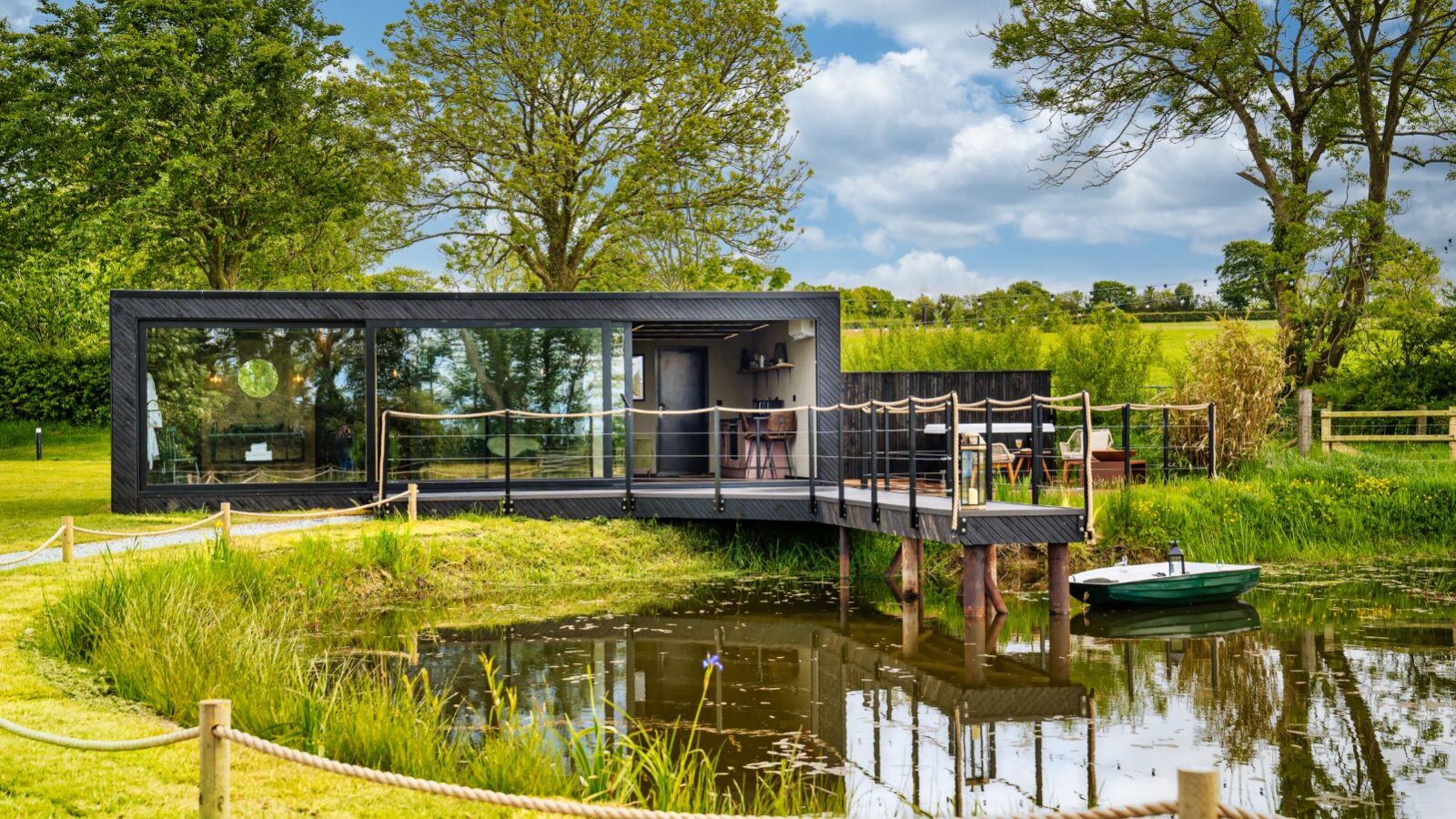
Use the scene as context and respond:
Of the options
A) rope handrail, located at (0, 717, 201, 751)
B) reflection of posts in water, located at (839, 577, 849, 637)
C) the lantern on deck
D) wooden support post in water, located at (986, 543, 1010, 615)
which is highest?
the lantern on deck

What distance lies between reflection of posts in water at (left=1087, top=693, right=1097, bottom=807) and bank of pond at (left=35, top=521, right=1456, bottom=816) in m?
0.02

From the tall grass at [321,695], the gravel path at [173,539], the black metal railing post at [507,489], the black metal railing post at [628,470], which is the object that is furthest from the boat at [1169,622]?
the gravel path at [173,539]

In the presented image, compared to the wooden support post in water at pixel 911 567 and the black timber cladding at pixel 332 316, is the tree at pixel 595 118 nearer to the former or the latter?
the black timber cladding at pixel 332 316

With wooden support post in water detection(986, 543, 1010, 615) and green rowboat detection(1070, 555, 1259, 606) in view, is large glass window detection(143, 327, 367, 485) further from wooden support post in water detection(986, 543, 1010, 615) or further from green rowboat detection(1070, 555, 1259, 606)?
green rowboat detection(1070, 555, 1259, 606)

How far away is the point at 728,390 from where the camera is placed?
18.5 m

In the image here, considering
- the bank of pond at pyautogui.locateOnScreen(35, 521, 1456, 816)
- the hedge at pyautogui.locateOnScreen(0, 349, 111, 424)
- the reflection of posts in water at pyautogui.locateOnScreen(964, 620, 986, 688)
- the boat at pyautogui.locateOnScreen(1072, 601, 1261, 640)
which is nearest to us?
the bank of pond at pyautogui.locateOnScreen(35, 521, 1456, 816)

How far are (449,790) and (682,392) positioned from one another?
49.0 feet

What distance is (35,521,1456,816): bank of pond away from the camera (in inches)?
221

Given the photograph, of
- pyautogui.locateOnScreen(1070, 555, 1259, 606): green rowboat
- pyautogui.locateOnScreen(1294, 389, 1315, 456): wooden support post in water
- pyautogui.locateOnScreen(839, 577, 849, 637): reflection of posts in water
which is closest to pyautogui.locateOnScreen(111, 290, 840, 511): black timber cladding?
pyautogui.locateOnScreen(839, 577, 849, 637): reflection of posts in water

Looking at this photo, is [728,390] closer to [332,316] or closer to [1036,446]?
[332,316]

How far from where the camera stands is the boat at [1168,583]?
35.6ft

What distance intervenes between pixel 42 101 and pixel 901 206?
649 inches

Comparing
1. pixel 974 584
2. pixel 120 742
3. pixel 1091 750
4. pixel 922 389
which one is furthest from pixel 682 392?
pixel 120 742

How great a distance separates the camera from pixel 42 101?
1994 cm
